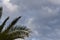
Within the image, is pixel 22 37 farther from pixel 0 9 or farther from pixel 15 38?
pixel 0 9

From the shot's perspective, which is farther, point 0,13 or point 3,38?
point 0,13

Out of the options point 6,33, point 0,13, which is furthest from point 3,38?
point 0,13

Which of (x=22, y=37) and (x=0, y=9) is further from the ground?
(x=0, y=9)

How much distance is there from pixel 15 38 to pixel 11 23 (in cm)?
182

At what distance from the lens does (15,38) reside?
40500 mm

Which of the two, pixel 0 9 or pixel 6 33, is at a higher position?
pixel 0 9

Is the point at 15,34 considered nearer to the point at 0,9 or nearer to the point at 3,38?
the point at 3,38

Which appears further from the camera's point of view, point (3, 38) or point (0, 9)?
point (0, 9)

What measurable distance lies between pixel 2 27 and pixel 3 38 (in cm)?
157

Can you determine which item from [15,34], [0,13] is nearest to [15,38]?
[15,34]

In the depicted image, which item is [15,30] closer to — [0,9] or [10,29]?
[10,29]

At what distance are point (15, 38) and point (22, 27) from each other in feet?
5.91

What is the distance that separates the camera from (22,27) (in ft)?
136

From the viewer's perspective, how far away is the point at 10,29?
40.8m
